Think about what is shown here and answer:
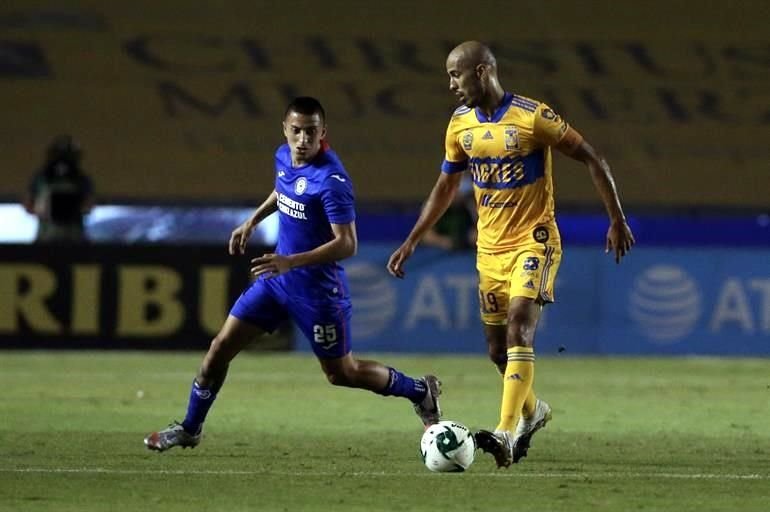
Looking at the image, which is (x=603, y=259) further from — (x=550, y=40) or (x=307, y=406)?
(x=550, y=40)

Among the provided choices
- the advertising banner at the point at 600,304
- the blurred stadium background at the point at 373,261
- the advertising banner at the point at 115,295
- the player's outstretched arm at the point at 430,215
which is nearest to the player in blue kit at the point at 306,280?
the player's outstretched arm at the point at 430,215

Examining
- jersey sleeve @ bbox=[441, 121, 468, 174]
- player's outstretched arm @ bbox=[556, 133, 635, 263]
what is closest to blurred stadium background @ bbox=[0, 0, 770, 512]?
player's outstretched arm @ bbox=[556, 133, 635, 263]

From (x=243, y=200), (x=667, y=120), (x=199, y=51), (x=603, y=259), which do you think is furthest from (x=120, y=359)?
(x=667, y=120)

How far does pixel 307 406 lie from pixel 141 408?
1265 millimetres

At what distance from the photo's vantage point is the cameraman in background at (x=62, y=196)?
1923cm

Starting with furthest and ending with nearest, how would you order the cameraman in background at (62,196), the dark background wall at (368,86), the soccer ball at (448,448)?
the dark background wall at (368,86), the cameraman in background at (62,196), the soccer ball at (448,448)

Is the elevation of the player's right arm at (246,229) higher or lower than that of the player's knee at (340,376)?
higher

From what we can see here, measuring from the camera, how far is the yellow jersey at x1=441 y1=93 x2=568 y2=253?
882cm

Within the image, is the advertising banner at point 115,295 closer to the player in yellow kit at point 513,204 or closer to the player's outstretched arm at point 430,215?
the player's outstretched arm at point 430,215

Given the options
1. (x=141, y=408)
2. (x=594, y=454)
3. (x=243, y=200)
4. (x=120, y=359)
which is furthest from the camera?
(x=243, y=200)

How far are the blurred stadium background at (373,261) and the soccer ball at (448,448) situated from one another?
17 cm

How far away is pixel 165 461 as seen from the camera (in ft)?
29.0

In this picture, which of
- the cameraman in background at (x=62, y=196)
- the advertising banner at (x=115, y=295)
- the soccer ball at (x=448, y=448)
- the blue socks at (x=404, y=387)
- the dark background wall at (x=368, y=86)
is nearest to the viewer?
the soccer ball at (x=448, y=448)

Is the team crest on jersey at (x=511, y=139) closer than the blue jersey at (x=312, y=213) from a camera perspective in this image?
No
